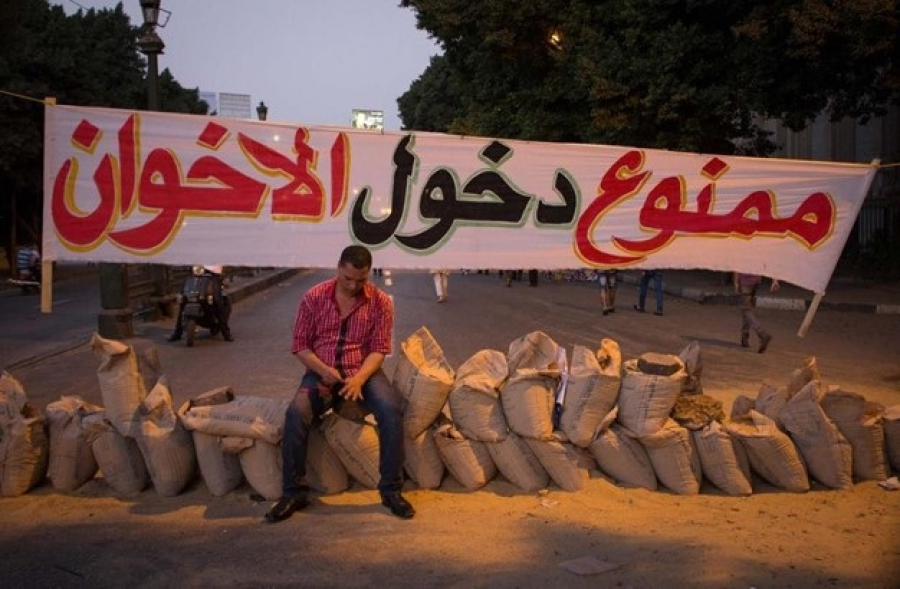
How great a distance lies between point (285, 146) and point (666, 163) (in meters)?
2.62

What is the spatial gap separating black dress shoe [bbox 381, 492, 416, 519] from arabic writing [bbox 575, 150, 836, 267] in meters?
2.10

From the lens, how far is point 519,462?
480cm

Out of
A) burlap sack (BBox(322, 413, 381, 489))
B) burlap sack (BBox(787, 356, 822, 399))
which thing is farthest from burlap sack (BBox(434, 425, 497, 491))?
burlap sack (BBox(787, 356, 822, 399))

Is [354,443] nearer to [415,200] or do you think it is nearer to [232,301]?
[415,200]

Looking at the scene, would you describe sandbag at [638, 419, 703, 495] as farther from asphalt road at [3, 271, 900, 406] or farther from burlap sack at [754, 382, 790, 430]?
asphalt road at [3, 271, 900, 406]

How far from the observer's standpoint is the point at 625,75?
53.8 ft

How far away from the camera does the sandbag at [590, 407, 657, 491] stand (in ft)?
15.8

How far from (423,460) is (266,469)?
93 centimetres

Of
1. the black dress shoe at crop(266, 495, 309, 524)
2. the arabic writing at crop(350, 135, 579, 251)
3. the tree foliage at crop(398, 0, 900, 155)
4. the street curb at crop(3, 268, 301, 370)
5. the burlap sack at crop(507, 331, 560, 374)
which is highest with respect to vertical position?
the tree foliage at crop(398, 0, 900, 155)

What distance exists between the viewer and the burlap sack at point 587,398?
4.78m

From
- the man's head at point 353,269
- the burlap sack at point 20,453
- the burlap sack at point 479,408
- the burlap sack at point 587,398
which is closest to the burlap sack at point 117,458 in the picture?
the burlap sack at point 20,453

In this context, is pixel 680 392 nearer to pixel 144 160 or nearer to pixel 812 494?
pixel 812 494

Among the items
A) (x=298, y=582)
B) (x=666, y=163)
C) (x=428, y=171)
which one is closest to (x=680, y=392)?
(x=666, y=163)

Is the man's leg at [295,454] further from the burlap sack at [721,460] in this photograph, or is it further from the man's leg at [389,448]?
the burlap sack at [721,460]
